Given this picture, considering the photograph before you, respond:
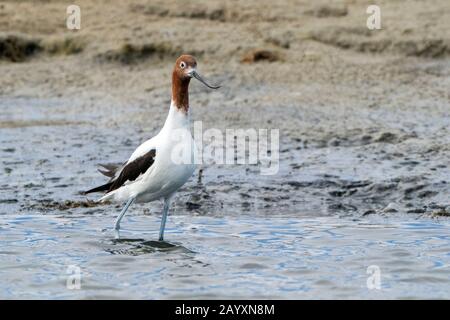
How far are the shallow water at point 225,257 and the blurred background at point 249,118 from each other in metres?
0.03

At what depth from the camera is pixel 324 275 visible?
7.55 metres

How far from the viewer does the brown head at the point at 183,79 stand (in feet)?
26.9

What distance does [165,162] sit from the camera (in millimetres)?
7879

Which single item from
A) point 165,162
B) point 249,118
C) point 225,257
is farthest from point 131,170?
point 249,118

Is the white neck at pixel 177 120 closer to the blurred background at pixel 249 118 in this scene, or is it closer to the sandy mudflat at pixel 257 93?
the blurred background at pixel 249 118

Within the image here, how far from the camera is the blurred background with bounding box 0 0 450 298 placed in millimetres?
8414

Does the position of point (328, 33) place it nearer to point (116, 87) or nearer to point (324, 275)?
point (116, 87)

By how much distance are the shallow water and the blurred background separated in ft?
0.09

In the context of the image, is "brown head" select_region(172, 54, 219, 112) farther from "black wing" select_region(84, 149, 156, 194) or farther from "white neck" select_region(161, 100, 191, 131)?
"black wing" select_region(84, 149, 156, 194)

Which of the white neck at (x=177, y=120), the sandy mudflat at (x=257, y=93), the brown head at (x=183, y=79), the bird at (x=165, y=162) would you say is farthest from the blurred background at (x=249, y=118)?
the brown head at (x=183, y=79)

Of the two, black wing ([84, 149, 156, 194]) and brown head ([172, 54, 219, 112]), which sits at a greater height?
brown head ([172, 54, 219, 112])

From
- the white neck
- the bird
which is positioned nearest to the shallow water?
the bird
